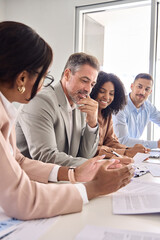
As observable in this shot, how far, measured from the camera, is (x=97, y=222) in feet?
2.56

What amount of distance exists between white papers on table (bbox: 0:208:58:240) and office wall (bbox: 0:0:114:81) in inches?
129

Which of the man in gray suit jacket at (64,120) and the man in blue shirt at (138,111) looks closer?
the man in gray suit jacket at (64,120)

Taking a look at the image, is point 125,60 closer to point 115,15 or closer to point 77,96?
point 115,15

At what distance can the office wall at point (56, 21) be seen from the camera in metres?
3.82

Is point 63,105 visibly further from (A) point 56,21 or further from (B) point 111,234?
Answer: (A) point 56,21

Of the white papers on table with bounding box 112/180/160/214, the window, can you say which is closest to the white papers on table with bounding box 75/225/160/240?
the white papers on table with bounding box 112/180/160/214

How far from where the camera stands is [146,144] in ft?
8.58

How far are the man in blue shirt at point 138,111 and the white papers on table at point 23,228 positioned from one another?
2.13m

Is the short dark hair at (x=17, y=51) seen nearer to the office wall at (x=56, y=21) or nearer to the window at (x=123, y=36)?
the window at (x=123, y=36)

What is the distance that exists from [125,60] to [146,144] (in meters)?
1.48

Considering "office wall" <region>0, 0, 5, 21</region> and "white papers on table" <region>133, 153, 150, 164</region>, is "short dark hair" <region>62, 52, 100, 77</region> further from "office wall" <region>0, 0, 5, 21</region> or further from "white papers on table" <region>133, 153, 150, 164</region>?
"office wall" <region>0, 0, 5, 21</region>

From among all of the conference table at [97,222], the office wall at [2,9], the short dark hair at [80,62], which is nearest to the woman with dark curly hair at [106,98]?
the short dark hair at [80,62]

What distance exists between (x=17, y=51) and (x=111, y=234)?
23.5 inches

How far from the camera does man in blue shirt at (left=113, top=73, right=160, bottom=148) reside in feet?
9.86
